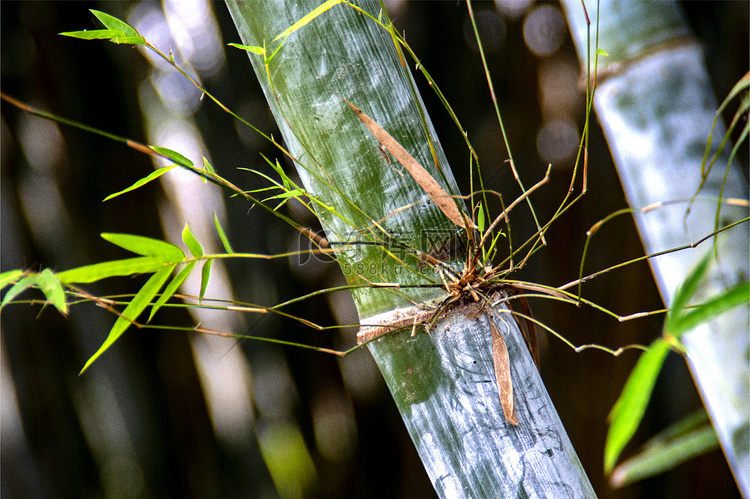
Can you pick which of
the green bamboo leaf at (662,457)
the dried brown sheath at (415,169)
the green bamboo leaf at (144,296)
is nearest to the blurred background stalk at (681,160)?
the green bamboo leaf at (662,457)

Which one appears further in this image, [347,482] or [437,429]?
[347,482]

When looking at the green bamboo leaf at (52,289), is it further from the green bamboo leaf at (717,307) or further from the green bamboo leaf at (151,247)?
the green bamboo leaf at (717,307)

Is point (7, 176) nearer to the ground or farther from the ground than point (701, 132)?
farther from the ground

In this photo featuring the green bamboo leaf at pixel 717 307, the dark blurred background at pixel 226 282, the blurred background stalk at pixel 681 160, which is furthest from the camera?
the dark blurred background at pixel 226 282

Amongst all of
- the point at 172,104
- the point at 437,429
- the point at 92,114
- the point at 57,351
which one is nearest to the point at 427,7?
the point at 172,104

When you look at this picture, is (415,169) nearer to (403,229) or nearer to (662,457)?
(403,229)

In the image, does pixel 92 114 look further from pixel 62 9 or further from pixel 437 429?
pixel 437 429

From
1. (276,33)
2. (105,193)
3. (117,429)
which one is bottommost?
(117,429)
